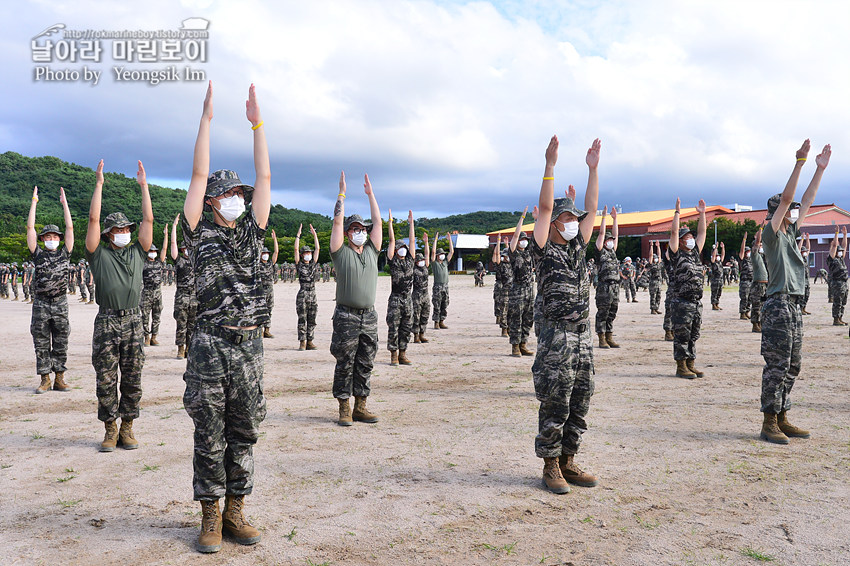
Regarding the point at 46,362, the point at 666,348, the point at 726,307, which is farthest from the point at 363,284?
the point at 726,307

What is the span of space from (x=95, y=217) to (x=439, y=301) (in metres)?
13.0

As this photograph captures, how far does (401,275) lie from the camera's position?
38.9ft

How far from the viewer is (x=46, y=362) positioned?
8.76m

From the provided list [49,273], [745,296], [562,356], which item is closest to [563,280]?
[562,356]

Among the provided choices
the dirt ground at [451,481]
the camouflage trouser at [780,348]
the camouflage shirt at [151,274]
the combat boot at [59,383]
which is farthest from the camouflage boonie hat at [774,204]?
the camouflage shirt at [151,274]

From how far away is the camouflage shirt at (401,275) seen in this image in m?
11.7

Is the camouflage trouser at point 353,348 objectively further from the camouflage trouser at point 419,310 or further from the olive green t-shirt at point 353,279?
the camouflage trouser at point 419,310

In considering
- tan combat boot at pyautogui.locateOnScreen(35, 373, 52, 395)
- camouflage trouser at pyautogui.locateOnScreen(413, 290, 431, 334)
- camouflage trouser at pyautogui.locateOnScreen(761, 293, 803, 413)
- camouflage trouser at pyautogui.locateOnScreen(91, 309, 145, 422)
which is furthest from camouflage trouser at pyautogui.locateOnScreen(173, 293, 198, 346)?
camouflage trouser at pyautogui.locateOnScreen(761, 293, 803, 413)

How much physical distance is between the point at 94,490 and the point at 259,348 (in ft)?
7.07

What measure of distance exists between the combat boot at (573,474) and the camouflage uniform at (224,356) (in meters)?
2.54

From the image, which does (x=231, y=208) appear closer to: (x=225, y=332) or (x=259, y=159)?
(x=259, y=159)

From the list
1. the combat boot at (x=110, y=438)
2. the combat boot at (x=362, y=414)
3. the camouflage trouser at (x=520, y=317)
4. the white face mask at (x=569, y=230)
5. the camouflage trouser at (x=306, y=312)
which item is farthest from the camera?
the camouflage trouser at (x=306, y=312)

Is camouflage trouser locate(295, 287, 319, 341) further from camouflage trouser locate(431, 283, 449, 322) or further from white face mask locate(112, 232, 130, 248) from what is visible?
white face mask locate(112, 232, 130, 248)

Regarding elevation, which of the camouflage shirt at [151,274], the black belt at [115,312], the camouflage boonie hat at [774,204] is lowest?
the black belt at [115,312]
